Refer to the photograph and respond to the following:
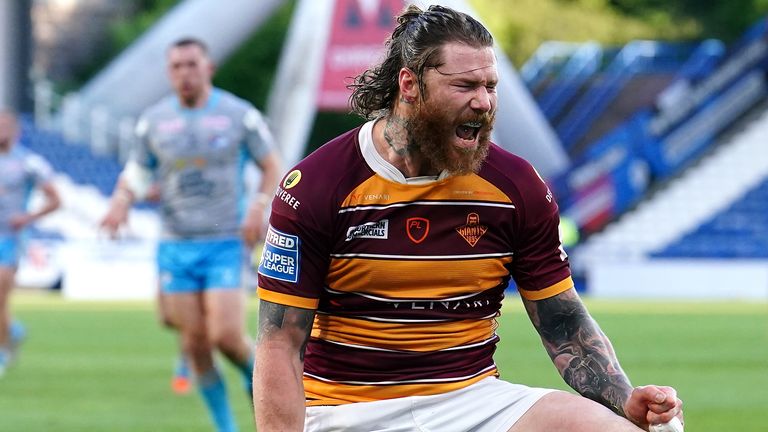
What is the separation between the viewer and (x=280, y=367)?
4770 mm

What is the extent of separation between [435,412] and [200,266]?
526 cm

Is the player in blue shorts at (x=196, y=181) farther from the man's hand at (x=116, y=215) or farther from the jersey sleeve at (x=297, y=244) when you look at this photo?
the jersey sleeve at (x=297, y=244)

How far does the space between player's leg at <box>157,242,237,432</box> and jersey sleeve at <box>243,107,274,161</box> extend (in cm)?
73

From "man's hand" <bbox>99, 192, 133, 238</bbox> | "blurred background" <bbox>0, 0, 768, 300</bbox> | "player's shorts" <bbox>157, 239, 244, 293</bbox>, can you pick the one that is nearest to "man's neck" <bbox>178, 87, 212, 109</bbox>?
"man's hand" <bbox>99, 192, 133, 238</bbox>

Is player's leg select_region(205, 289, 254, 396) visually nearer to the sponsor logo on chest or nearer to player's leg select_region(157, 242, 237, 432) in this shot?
player's leg select_region(157, 242, 237, 432)

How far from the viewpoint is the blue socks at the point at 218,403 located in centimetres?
929

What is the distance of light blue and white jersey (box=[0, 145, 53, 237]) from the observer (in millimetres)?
15297

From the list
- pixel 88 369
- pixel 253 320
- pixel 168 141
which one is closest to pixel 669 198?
pixel 253 320

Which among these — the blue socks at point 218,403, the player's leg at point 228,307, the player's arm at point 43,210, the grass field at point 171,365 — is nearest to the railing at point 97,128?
the grass field at point 171,365

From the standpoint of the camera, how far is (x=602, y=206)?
34.1 meters

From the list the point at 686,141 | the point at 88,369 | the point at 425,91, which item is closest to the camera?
the point at 425,91

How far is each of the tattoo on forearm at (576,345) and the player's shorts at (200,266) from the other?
489 centimetres

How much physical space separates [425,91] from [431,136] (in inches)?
5.5

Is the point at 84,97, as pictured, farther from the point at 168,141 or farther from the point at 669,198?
the point at 168,141
